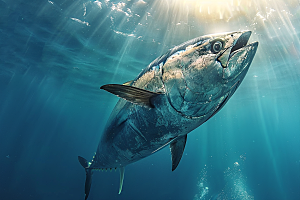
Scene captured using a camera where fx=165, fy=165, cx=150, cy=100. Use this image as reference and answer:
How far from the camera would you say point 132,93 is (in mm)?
1420

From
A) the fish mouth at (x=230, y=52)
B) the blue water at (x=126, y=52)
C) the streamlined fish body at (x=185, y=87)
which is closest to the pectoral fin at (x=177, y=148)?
the streamlined fish body at (x=185, y=87)

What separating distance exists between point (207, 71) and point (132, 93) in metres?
0.63

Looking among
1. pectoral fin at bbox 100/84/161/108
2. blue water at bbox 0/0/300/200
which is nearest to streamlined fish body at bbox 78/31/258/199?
pectoral fin at bbox 100/84/161/108

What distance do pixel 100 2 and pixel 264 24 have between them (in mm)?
10611

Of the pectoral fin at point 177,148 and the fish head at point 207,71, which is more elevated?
the fish head at point 207,71

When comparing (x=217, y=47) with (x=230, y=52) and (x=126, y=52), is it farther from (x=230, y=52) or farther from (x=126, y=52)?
(x=126, y=52)

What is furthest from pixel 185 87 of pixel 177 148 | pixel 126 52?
pixel 126 52

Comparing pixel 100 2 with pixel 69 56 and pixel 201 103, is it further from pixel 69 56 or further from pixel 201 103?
pixel 201 103

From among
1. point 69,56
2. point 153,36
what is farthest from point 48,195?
point 153,36

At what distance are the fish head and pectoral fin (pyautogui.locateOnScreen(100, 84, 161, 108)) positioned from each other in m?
0.19

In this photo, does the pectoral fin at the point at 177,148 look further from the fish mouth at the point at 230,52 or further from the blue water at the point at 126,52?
the blue water at the point at 126,52

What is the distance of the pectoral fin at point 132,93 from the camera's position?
4.46 feet

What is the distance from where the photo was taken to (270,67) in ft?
57.7

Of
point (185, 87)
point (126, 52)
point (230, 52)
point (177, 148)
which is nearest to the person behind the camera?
point (230, 52)
